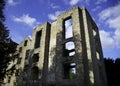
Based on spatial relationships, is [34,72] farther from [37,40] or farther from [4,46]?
[4,46]

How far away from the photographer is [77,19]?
18047mm

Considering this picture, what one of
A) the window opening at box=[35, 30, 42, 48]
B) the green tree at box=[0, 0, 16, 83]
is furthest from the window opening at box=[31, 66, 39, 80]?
the green tree at box=[0, 0, 16, 83]

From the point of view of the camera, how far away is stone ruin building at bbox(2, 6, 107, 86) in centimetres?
1497

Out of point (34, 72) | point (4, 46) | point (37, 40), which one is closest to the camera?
point (4, 46)

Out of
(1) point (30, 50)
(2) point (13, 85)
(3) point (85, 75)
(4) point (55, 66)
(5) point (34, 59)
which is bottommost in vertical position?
(2) point (13, 85)

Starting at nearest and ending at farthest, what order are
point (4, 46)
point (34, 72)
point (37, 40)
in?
point (4, 46) < point (34, 72) < point (37, 40)

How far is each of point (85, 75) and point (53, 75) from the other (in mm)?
4731

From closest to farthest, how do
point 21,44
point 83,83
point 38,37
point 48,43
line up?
point 83,83
point 48,43
point 38,37
point 21,44

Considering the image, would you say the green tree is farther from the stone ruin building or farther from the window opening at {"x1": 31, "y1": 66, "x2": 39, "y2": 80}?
the window opening at {"x1": 31, "y1": 66, "x2": 39, "y2": 80}

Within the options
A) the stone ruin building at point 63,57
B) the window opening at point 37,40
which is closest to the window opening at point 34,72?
the stone ruin building at point 63,57

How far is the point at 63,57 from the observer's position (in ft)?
55.4

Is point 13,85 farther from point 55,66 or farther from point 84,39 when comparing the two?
point 84,39

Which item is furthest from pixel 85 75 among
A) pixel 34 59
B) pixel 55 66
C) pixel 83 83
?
pixel 34 59

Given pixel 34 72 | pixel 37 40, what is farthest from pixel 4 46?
pixel 37 40
